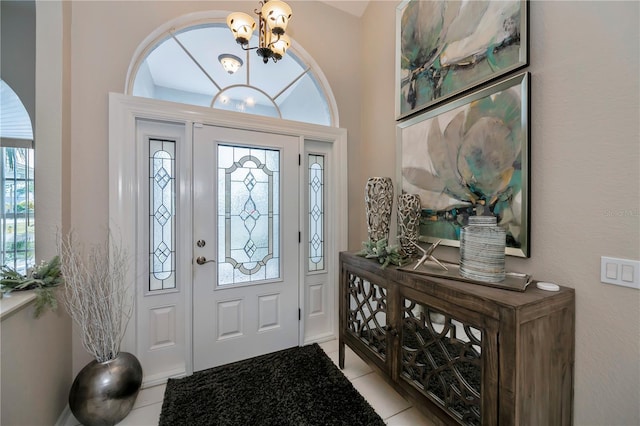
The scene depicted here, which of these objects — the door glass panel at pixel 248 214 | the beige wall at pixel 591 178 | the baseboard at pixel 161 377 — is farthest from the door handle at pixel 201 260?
the beige wall at pixel 591 178

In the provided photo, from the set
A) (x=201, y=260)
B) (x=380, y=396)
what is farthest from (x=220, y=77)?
(x=380, y=396)

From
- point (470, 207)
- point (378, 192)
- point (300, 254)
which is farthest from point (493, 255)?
point (300, 254)

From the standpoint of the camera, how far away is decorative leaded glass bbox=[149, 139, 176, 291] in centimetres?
202

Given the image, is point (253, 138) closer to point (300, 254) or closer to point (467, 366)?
point (300, 254)

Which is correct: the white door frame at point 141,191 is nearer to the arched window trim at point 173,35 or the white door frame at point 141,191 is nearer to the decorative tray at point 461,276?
the arched window trim at point 173,35

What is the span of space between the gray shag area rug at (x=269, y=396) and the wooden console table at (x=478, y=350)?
398 millimetres

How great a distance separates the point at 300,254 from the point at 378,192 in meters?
1.03

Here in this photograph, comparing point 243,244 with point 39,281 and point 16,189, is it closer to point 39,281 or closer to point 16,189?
point 39,281

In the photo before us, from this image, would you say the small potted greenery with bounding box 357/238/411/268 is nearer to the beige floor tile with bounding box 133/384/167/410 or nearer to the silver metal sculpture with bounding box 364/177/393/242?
the silver metal sculpture with bounding box 364/177/393/242

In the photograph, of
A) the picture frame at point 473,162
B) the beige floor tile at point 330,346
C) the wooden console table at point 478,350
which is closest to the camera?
the wooden console table at point 478,350

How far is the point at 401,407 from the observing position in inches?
67.9

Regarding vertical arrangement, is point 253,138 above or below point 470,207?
above

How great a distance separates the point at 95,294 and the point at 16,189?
33.0 inches

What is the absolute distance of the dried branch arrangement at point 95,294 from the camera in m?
1.56
